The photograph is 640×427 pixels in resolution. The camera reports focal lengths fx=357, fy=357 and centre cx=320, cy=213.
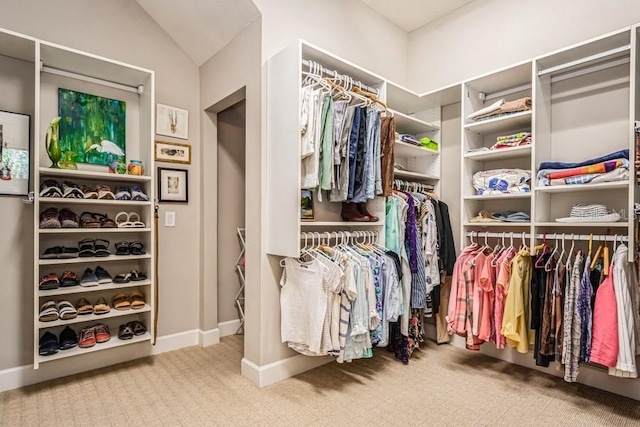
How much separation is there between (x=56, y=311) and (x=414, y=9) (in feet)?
12.5

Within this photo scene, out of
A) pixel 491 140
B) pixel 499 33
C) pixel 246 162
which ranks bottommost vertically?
pixel 246 162

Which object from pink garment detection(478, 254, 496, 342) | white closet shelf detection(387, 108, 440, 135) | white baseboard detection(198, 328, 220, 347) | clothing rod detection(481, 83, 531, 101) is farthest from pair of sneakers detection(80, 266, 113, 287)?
clothing rod detection(481, 83, 531, 101)

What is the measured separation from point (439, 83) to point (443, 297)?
79.9 inches

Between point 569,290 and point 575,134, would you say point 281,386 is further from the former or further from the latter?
point 575,134

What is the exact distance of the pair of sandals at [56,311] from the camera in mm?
2318

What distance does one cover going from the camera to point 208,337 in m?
3.23

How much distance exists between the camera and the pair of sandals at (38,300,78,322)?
2.32m

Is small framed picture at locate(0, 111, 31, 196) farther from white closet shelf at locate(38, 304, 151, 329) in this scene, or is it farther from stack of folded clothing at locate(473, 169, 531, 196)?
stack of folded clothing at locate(473, 169, 531, 196)

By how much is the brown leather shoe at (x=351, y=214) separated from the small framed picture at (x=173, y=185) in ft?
4.75

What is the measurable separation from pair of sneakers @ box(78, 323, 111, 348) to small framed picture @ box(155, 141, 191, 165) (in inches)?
54.5

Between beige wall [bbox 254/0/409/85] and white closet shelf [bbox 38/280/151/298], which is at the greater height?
beige wall [bbox 254/0/409/85]

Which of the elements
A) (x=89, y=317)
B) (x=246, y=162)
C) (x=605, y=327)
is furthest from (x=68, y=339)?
(x=605, y=327)

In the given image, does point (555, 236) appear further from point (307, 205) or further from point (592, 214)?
point (307, 205)

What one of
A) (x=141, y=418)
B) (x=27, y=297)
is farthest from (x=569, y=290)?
(x=27, y=297)
